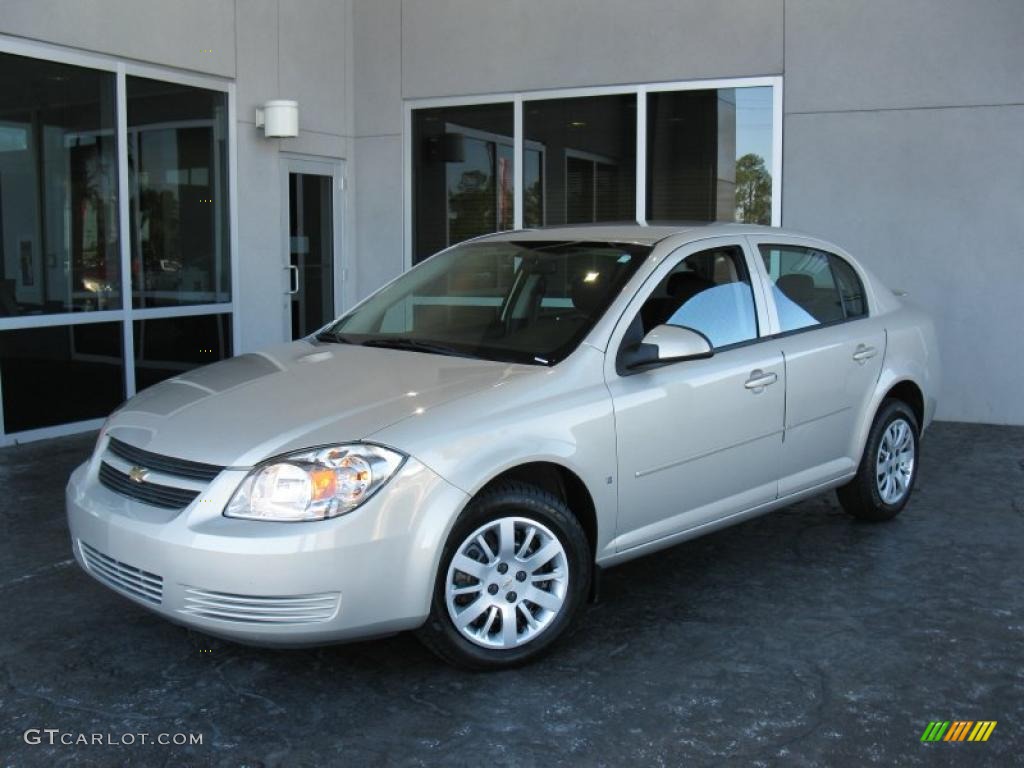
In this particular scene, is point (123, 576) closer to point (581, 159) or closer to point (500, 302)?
point (500, 302)

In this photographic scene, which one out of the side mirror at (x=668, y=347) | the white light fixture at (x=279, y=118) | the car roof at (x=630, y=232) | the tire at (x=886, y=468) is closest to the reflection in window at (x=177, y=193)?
the white light fixture at (x=279, y=118)

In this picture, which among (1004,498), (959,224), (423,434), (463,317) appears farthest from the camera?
(959,224)

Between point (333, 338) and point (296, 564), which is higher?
point (333, 338)

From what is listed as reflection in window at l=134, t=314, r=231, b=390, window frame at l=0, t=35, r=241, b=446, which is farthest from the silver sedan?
reflection in window at l=134, t=314, r=231, b=390

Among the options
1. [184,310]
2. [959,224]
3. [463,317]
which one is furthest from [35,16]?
[959,224]

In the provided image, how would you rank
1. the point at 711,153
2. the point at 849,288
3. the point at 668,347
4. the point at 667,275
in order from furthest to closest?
the point at 711,153, the point at 849,288, the point at 667,275, the point at 668,347

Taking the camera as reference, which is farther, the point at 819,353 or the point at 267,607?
the point at 819,353

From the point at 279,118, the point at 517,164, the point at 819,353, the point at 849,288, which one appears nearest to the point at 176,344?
the point at 279,118

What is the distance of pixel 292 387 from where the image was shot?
4.07 meters

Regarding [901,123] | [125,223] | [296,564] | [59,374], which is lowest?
[296,564]

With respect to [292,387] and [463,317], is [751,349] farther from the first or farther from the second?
[292,387]

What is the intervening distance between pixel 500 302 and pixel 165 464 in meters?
1.70

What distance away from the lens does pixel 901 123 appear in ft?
29.1

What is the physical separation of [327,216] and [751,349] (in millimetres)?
7105
